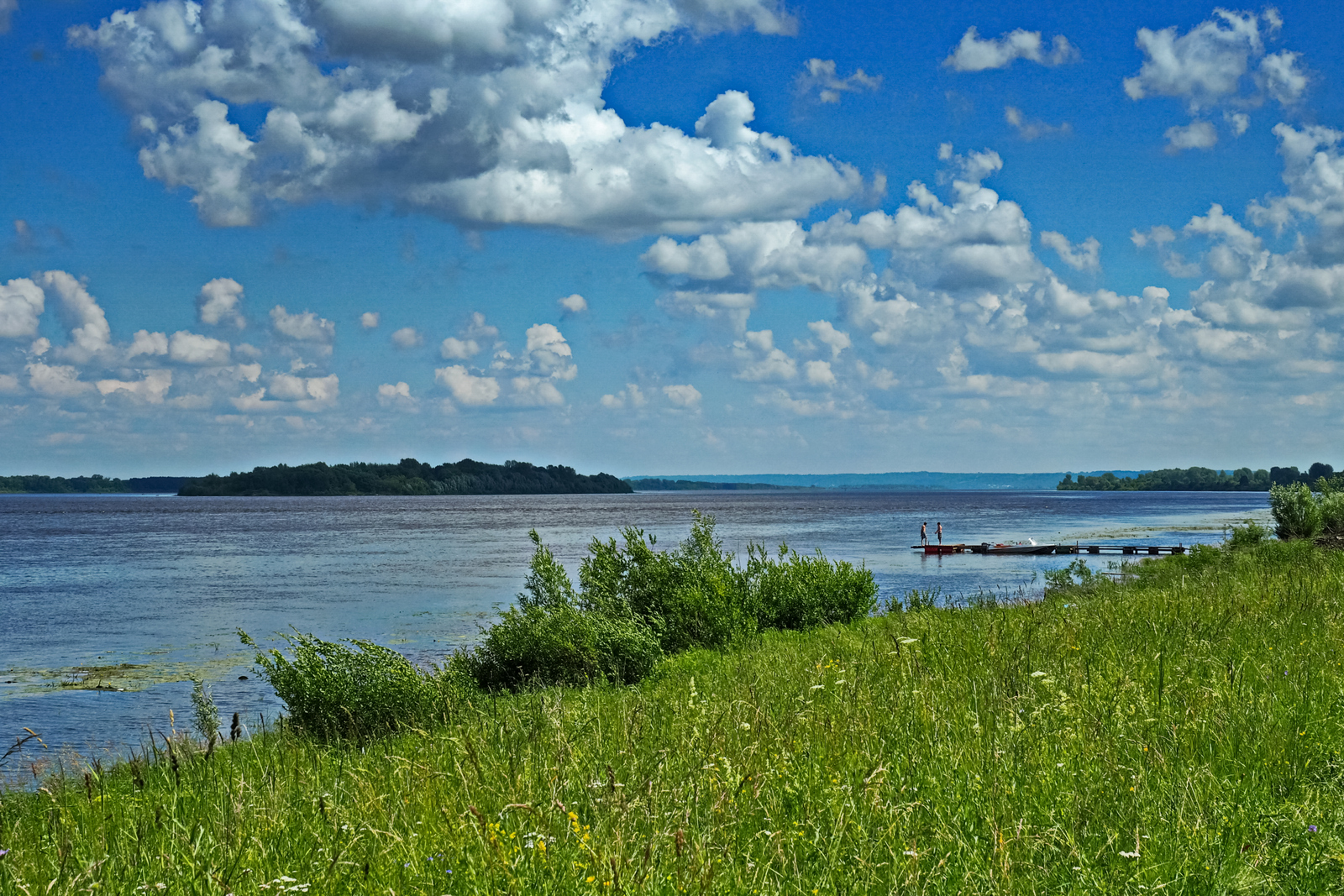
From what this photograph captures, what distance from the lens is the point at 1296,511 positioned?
1431 inches

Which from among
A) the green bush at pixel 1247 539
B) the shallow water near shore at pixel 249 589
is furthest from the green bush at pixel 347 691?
the green bush at pixel 1247 539

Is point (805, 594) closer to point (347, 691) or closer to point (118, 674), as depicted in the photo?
point (347, 691)

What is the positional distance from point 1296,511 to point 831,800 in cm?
3902

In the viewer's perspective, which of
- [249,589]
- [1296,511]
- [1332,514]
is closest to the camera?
[1296,511]

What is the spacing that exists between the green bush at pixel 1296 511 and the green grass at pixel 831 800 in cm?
3195

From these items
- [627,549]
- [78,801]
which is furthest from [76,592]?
[78,801]

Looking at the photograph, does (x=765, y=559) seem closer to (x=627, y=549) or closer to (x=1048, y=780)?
(x=627, y=549)

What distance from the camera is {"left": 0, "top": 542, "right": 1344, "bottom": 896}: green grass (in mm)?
4074

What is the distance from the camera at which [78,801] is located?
7570mm

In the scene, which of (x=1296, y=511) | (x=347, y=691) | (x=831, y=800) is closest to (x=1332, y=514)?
(x=1296, y=511)

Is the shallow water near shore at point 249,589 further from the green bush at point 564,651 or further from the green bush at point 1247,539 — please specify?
the green bush at point 1247,539

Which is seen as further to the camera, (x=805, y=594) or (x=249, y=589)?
(x=249, y=589)

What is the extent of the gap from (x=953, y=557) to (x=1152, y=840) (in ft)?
192

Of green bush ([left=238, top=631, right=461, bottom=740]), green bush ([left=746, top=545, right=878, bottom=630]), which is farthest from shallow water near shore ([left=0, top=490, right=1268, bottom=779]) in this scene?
green bush ([left=746, top=545, right=878, bottom=630])
